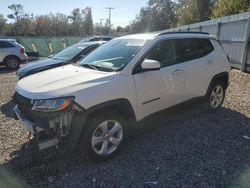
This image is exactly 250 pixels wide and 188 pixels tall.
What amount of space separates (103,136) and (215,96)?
3.13 m

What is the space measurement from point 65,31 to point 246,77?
7146 cm

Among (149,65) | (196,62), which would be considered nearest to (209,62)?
(196,62)

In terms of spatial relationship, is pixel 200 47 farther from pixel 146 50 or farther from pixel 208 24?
pixel 208 24

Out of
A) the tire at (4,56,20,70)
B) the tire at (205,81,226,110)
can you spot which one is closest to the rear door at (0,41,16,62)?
the tire at (4,56,20,70)

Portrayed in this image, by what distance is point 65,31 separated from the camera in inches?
2985

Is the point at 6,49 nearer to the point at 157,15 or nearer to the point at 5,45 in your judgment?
the point at 5,45

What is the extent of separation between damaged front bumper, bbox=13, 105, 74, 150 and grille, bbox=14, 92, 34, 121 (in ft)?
0.70

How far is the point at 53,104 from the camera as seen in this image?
3455 mm

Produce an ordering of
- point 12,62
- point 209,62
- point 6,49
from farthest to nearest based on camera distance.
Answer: point 12,62 → point 6,49 → point 209,62

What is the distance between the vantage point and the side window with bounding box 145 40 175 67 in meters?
4.51

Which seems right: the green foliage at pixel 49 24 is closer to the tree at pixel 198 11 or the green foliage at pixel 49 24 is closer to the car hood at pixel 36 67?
the tree at pixel 198 11

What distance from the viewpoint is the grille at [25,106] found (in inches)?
147

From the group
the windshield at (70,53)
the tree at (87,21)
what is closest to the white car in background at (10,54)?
the windshield at (70,53)

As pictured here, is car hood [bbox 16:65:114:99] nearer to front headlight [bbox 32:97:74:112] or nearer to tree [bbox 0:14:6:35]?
front headlight [bbox 32:97:74:112]
